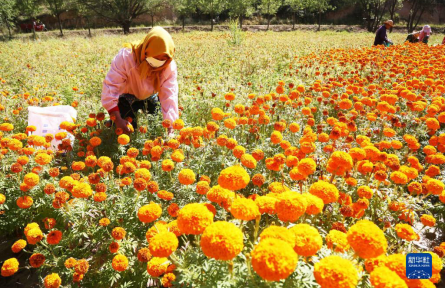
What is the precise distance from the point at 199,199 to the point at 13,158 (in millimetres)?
1970

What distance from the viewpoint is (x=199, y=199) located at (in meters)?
2.34

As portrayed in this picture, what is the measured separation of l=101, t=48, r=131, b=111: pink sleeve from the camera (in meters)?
3.60

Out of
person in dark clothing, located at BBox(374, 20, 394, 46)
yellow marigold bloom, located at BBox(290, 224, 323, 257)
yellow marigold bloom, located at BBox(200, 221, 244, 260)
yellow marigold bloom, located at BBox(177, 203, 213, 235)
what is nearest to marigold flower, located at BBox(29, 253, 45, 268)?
yellow marigold bloom, located at BBox(177, 203, 213, 235)

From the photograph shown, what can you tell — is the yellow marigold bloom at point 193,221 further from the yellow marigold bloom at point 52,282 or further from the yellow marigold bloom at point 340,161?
the yellow marigold bloom at point 340,161

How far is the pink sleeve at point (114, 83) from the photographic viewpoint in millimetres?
3602

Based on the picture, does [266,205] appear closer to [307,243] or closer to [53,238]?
[307,243]

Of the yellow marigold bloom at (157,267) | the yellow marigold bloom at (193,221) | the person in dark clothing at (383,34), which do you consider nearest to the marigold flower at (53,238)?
the yellow marigold bloom at (157,267)

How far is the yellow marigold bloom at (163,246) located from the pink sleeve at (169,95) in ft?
7.68

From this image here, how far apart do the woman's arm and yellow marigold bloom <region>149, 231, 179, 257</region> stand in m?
2.34

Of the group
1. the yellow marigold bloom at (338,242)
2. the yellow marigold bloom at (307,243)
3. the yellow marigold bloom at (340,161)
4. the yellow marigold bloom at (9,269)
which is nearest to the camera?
the yellow marigold bloom at (307,243)

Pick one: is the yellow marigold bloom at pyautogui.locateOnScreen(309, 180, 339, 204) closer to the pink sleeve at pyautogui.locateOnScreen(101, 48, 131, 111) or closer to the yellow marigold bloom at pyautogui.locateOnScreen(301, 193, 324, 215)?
the yellow marigold bloom at pyautogui.locateOnScreen(301, 193, 324, 215)

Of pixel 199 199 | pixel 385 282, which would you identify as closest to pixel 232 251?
pixel 385 282

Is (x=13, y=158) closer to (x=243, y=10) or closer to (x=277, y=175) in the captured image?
(x=277, y=175)

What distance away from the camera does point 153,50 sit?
3391 millimetres
